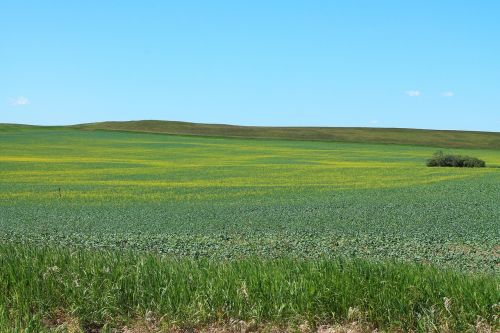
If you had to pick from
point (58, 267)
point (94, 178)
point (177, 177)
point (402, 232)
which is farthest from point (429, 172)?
point (58, 267)

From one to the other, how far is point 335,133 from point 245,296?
3746 inches

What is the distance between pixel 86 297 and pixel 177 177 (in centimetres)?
2923

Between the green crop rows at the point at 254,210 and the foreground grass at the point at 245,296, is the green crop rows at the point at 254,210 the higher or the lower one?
the lower one

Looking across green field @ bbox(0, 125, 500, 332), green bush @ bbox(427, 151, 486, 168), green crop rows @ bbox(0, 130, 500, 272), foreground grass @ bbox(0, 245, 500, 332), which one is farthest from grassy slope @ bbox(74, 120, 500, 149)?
foreground grass @ bbox(0, 245, 500, 332)

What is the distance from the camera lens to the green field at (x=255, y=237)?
7.23 metres

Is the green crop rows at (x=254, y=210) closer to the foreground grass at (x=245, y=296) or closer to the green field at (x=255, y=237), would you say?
the green field at (x=255, y=237)

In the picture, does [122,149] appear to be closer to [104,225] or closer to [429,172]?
[429,172]

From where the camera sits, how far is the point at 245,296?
24.1 ft

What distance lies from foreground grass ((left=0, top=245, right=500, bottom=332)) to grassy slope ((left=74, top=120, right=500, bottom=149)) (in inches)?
3179

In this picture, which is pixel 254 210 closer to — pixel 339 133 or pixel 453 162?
pixel 453 162

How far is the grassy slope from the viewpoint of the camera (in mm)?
91625

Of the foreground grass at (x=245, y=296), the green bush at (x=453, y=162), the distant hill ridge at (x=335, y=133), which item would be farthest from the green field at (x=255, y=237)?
the distant hill ridge at (x=335, y=133)

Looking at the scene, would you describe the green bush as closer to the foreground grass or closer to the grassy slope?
the grassy slope

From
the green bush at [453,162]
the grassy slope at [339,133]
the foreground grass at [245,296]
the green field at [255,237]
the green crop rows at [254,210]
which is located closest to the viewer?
the foreground grass at [245,296]
